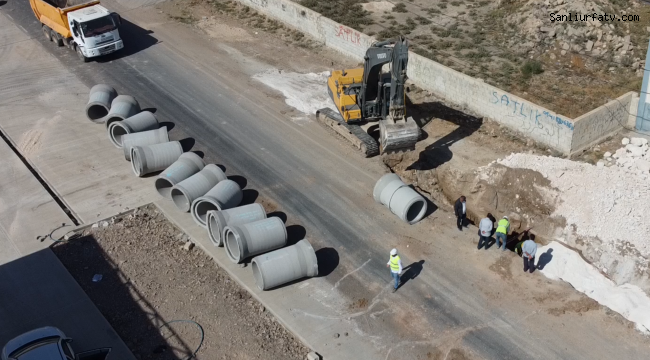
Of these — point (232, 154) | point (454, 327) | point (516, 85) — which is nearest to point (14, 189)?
point (232, 154)

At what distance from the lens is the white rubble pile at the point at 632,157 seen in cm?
2183

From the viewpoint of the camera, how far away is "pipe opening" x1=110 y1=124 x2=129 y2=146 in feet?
80.7

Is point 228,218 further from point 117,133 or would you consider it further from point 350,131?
point 117,133

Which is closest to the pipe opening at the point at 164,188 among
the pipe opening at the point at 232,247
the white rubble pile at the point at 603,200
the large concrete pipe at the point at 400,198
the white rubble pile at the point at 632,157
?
the pipe opening at the point at 232,247

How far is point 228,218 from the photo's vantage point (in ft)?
63.0

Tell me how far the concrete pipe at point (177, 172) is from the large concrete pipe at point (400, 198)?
6.11 meters

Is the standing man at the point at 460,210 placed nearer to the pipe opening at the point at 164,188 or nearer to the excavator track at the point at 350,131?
the excavator track at the point at 350,131

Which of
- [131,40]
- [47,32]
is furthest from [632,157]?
[47,32]

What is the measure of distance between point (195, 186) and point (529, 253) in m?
10.3

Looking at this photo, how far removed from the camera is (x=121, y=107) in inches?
982

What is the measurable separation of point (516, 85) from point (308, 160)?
32.3ft

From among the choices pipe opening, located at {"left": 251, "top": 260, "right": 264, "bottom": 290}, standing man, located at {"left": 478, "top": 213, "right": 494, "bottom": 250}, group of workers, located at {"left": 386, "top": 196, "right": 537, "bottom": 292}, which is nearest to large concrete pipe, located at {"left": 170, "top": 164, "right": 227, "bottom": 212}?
pipe opening, located at {"left": 251, "top": 260, "right": 264, "bottom": 290}

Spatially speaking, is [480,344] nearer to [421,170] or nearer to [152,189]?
[421,170]

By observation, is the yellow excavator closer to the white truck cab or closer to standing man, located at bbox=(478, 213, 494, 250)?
standing man, located at bbox=(478, 213, 494, 250)
